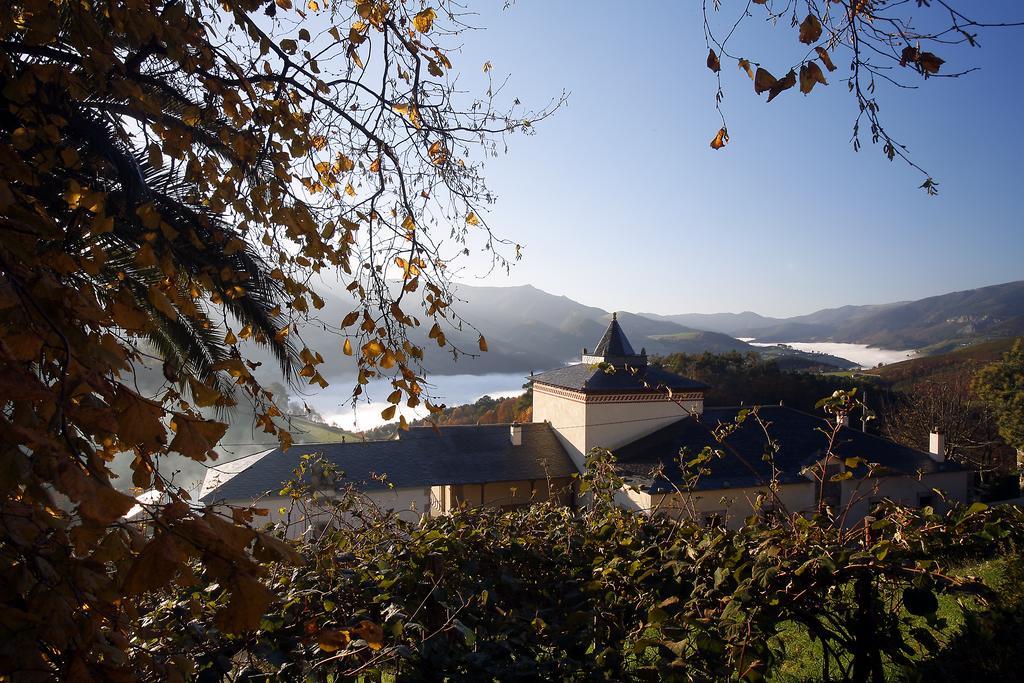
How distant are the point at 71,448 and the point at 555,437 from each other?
57.6 ft

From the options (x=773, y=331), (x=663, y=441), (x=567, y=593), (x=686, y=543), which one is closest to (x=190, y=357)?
(x=567, y=593)

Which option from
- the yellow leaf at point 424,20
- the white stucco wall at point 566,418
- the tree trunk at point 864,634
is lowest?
the white stucco wall at point 566,418

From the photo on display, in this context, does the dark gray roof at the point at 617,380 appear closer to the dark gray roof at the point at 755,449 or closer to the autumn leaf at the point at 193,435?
the dark gray roof at the point at 755,449

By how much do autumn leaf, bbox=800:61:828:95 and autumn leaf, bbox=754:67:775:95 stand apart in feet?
0.32

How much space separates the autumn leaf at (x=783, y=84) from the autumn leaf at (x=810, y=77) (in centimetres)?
4

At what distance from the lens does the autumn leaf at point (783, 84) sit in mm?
1994

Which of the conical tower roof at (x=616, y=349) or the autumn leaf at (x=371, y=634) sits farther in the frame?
the conical tower roof at (x=616, y=349)

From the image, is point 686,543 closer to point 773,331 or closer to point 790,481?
point 790,481

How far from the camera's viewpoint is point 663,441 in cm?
1662

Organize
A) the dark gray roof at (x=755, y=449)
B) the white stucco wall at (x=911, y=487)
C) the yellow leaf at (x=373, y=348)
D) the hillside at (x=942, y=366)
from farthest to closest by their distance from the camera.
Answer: the hillside at (x=942, y=366) → the dark gray roof at (x=755, y=449) → the white stucco wall at (x=911, y=487) → the yellow leaf at (x=373, y=348)

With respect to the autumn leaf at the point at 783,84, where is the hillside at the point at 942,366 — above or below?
below

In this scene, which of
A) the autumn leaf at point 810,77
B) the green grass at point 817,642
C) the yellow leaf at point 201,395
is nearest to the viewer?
the yellow leaf at point 201,395

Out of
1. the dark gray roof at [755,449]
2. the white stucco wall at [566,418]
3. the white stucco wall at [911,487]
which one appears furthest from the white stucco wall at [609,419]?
the white stucco wall at [911,487]

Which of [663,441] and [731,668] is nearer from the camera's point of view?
[731,668]
